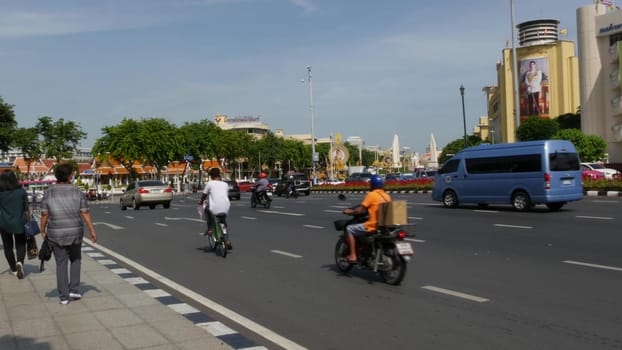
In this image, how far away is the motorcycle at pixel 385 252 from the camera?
7.96 meters

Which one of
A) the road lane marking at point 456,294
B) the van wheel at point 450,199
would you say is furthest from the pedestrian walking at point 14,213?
the van wheel at point 450,199

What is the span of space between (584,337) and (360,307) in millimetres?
2477

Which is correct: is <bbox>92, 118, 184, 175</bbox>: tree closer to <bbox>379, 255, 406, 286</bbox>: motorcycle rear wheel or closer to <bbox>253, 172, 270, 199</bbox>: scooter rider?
<bbox>253, 172, 270, 199</bbox>: scooter rider

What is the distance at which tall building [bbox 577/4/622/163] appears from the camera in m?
54.9

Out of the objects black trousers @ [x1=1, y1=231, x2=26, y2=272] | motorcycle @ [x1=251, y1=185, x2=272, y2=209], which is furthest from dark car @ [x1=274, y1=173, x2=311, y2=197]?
black trousers @ [x1=1, y1=231, x2=26, y2=272]

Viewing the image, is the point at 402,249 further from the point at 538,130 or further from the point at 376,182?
the point at 538,130

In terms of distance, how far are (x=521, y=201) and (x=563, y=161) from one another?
1848 millimetres

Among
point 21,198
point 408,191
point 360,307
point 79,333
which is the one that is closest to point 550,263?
point 360,307

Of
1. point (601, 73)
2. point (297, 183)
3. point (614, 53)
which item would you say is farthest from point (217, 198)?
point (601, 73)

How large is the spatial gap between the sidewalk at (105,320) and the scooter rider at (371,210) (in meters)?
2.64

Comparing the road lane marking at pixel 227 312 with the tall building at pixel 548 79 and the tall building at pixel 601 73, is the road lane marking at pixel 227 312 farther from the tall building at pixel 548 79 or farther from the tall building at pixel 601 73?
the tall building at pixel 548 79

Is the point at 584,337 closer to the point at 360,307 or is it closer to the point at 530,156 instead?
the point at 360,307

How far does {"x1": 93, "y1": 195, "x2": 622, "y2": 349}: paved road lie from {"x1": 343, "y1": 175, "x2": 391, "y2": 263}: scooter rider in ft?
2.14

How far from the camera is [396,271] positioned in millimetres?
8141
